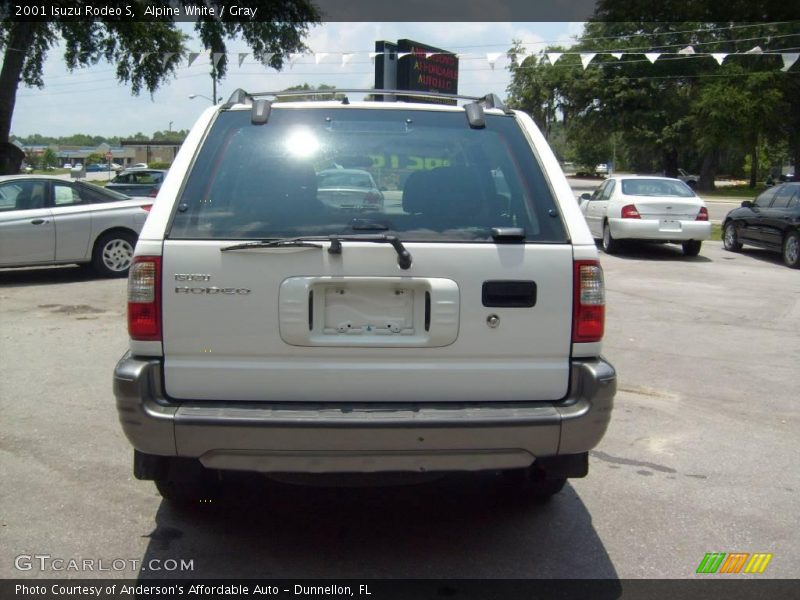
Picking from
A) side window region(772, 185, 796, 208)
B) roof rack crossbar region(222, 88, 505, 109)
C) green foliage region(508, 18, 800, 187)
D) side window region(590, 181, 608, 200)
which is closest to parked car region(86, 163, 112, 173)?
green foliage region(508, 18, 800, 187)

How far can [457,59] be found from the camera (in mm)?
17922

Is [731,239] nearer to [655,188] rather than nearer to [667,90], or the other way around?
[655,188]

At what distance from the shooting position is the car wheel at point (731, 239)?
16.0 meters

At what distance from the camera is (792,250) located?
532 inches

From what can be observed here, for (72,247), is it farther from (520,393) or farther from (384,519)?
(520,393)

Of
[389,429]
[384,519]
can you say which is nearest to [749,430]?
[384,519]

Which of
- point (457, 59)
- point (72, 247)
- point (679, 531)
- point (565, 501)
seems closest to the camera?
point (679, 531)

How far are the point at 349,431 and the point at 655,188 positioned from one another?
13400 millimetres

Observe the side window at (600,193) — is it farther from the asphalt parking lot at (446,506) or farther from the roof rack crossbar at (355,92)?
the roof rack crossbar at (355,92)

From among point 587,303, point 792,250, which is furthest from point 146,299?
point 792,250

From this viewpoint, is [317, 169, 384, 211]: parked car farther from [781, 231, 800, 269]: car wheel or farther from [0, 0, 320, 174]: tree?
[0, 0, 320, 174]: tree

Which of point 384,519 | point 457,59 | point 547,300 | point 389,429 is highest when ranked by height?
point 457,59

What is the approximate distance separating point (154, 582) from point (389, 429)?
3.94 ft

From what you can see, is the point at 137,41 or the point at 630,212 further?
the point at 137,41
